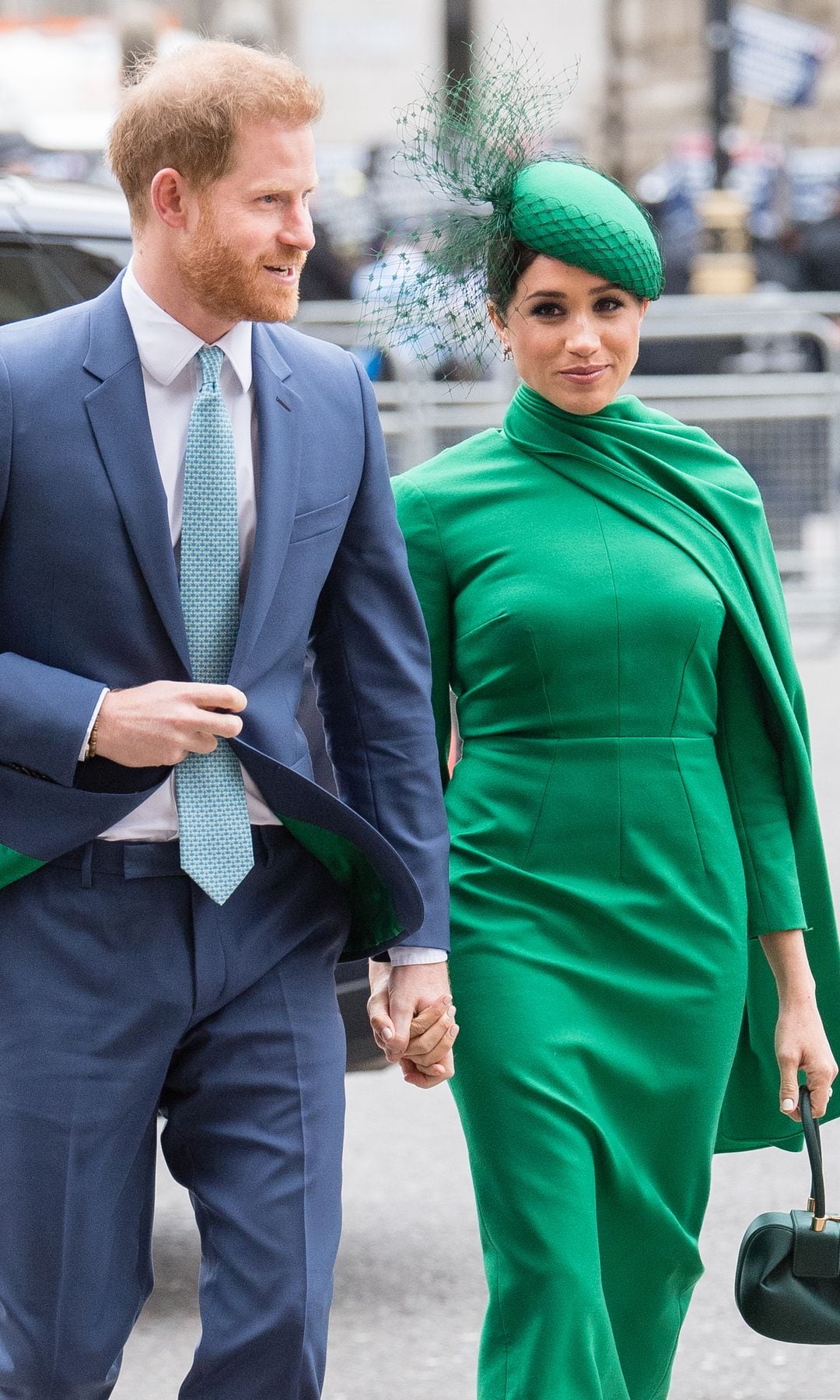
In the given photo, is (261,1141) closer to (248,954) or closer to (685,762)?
(248,954)

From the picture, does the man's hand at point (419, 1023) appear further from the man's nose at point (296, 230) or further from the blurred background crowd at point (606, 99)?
the blurred background crowd at point (606, 99)

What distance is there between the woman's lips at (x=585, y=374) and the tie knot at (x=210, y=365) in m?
0.62

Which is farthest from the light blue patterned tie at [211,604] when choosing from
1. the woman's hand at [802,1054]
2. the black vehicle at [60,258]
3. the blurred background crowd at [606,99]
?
the blurred background crowd at [606,99]

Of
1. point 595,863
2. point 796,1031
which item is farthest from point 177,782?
point 796,1031

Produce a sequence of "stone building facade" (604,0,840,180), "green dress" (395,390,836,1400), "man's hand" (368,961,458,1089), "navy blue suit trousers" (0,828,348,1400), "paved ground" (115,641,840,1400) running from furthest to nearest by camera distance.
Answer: "stone building facade" (604,0,840,180) → "paved ground" (115,641,840,1400) → "green dress" (395,390,836,1400) → "man's hand" (368,961,458,1089) → "navy blue suit trousers" (0,828,348,1400)

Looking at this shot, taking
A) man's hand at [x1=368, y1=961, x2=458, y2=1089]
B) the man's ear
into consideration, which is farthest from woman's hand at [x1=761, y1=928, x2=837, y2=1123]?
the man's ear

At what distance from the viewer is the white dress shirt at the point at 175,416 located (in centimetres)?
272

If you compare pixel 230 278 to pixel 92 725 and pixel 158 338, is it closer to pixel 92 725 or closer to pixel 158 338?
pixel 158 338

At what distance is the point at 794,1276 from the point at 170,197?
→ 67.8 inches

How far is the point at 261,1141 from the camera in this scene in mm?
2789

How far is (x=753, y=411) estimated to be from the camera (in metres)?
11.0

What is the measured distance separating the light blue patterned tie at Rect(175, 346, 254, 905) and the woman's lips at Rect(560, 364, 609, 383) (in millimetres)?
623

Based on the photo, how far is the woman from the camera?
3113 millimetres

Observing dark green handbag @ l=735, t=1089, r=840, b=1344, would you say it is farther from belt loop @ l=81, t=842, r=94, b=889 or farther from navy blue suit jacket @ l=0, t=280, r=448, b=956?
Result: belt loop @ l=81, t=842, r=94, b=889
